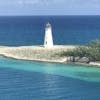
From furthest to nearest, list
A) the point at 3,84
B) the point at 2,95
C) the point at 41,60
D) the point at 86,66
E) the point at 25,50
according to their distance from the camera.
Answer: the point at 25,50 < the point at 41,60 < the point at 86,66 < the point at 3,84 < the point at 2,95

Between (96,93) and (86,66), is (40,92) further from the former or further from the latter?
(86,66)

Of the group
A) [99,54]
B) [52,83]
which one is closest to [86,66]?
[99,54]

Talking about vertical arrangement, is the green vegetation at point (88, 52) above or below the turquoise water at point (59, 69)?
above

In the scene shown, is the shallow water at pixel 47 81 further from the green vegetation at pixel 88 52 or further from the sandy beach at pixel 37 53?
the green vegetation at pixel 88 52

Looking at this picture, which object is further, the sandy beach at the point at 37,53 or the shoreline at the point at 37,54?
the sandy beach at the point at 37,53

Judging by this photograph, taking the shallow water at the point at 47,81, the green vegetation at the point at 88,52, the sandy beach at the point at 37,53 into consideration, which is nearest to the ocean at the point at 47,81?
the shallow water at the point at 47,81

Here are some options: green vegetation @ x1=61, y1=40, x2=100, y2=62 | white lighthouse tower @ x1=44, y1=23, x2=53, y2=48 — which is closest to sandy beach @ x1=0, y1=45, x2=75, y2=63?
white lighthouse tower @ x1=44, y1=23, x2=53, y2=48

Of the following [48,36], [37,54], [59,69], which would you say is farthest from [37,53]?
[59,69]

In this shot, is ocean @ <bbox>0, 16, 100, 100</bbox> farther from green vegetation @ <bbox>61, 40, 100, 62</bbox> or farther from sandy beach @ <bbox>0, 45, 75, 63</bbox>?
green vegetation @ <bbox>61, 40, 100, 62</bbox>
